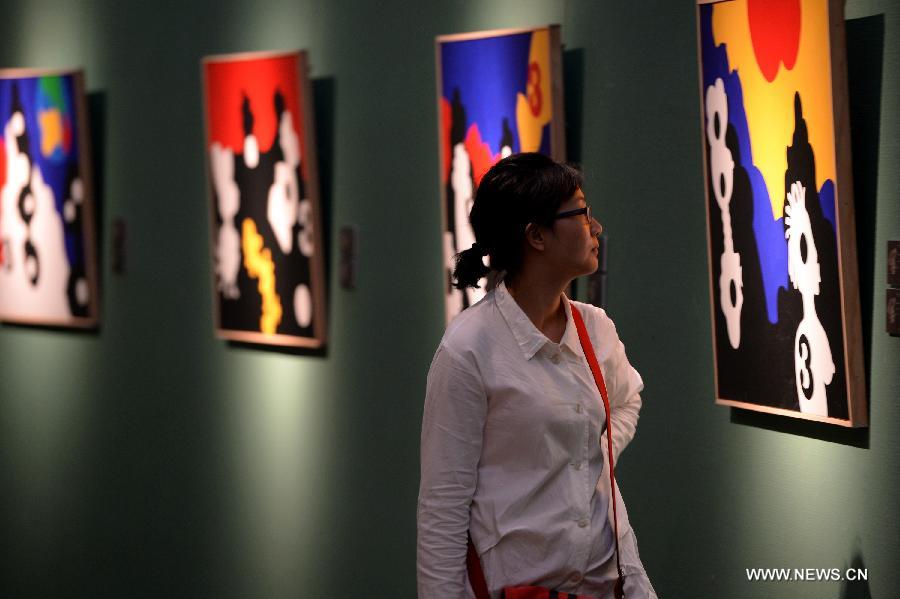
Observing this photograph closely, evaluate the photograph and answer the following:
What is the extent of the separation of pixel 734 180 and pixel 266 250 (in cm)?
241

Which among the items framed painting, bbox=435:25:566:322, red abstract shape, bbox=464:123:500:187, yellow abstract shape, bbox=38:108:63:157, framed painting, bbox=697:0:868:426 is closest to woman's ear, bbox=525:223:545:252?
framed painting, bbox=697:0:868:426

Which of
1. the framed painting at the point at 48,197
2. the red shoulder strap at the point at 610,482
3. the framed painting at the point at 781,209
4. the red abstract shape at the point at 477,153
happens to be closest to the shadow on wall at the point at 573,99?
the red abstract shape at the point at 477,153

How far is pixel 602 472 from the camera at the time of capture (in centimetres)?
326

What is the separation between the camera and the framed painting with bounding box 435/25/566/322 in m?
4.63

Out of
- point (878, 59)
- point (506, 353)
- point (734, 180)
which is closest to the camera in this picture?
point (506, 353)

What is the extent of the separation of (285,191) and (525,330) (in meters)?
2.73

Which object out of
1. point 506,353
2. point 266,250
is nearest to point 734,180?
point 506,353

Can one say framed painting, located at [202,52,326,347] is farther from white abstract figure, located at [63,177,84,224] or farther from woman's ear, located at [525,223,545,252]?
woman's ear, located at [525,223,545,252]

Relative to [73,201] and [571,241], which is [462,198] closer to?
[571,241]

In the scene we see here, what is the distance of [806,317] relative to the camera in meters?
3.83

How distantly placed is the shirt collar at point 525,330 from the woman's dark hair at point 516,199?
0.26 feet

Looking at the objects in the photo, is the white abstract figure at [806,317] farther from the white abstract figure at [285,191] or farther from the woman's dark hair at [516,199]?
the white abstract figure at [285,191]

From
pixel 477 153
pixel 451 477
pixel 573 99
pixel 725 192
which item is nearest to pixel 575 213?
pixel 451 477

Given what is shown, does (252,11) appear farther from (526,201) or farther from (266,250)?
(526,201)
